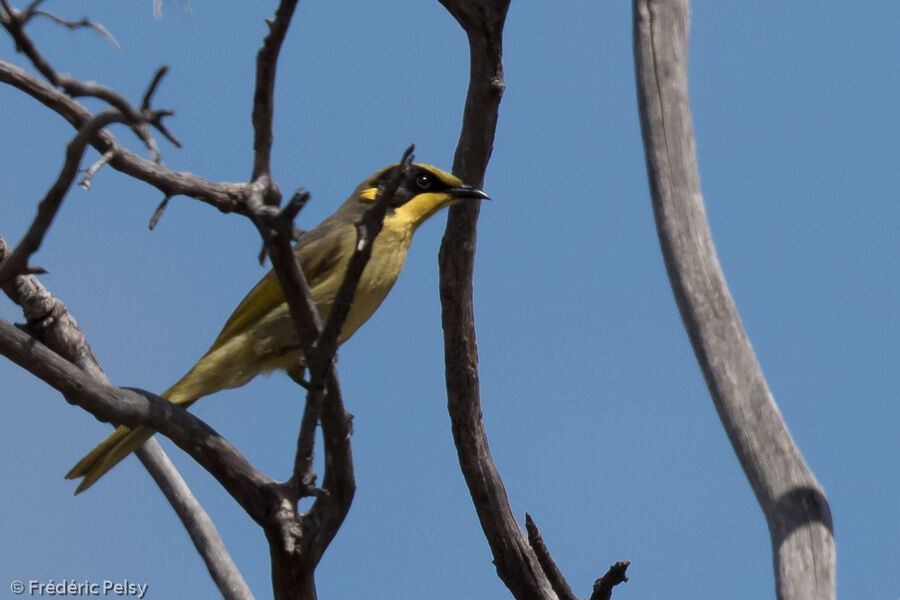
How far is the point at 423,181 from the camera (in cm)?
619

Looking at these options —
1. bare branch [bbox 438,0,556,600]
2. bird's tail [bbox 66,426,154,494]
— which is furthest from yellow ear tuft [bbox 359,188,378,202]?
bird's tail [bbox 66,426,154,494]

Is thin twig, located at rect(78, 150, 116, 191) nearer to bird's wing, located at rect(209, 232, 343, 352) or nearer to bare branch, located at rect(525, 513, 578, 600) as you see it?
bird's wing, located at rect(209, 232, 343, 352)

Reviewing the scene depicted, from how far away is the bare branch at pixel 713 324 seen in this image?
4.82 metres

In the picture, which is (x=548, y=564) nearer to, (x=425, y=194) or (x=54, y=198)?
(x=425, y=194)

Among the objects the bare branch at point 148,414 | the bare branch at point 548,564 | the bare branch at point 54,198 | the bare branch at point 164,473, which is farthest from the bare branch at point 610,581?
the bare branch at point 54,198

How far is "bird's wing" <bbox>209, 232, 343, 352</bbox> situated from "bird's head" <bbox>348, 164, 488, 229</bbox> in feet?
1.24

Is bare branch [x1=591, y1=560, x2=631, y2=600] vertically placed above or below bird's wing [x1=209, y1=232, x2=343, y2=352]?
below

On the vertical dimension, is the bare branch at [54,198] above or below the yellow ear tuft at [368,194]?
below

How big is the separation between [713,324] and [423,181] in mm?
1860

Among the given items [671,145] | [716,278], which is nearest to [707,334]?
[716,278]

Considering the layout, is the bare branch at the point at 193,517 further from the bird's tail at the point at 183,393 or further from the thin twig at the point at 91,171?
the thin twig at the point at 91,171

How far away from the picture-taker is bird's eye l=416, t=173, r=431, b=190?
6145 mm

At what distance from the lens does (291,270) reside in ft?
13.8

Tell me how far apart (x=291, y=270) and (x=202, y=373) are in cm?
164
